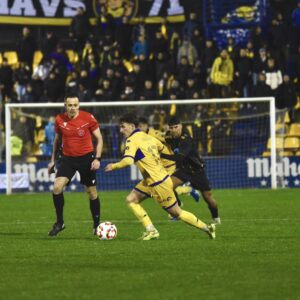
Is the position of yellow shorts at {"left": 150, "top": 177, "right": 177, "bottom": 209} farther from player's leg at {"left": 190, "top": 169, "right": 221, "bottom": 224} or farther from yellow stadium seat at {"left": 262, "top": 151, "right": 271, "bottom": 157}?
yellow stadium seat at {"left": 262, "top": 151, "right": 271, "bottom": 157}

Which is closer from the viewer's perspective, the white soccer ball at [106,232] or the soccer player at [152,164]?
the soccer player at [152,164]

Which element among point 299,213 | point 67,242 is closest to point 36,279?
point 67,242

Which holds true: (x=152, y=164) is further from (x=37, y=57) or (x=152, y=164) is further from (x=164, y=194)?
(x=37, y=57)

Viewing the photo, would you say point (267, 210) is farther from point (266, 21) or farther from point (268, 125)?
point (266, 21)

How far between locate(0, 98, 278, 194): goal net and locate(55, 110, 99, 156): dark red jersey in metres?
12.1

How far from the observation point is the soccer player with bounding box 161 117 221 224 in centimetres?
1830

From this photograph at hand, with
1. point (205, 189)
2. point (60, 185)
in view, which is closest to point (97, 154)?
point (60, 185)

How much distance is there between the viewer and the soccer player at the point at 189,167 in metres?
18.3

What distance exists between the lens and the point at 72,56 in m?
34.6

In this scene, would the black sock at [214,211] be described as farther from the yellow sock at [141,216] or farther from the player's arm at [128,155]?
the player's arm at [128,155]

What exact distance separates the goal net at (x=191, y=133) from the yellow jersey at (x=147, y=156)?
13655mm

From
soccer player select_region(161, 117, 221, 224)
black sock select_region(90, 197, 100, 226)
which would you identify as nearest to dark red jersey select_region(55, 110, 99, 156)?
black sock select_region(90, 197, 100, 226)

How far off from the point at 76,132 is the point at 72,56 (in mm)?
18298

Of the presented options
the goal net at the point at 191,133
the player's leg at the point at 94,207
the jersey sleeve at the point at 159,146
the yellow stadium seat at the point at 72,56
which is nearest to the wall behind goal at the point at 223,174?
the goal net at the point at 191,133
